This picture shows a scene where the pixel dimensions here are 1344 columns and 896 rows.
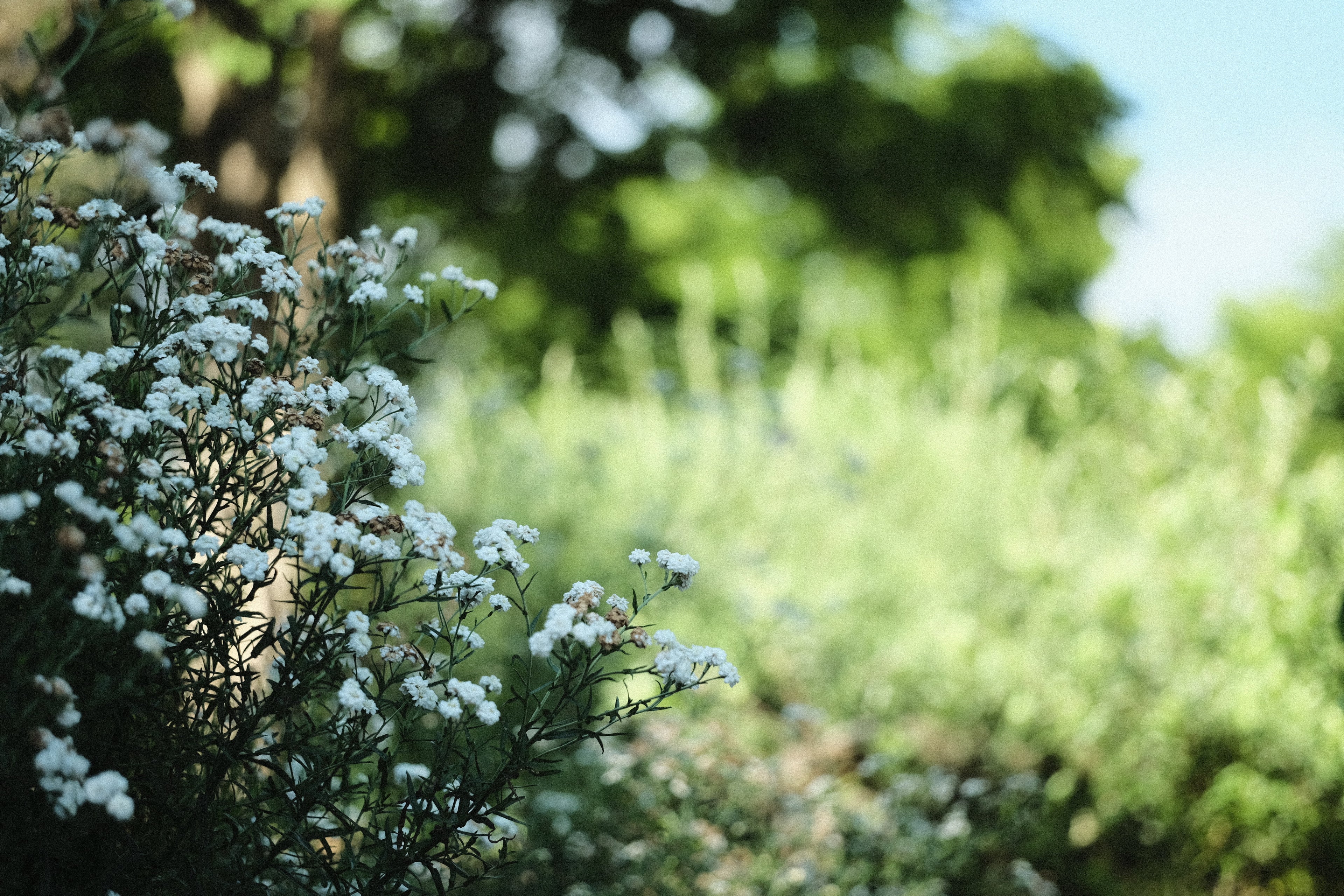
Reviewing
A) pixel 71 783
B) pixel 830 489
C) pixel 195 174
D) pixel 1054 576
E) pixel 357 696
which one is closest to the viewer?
pixel 71 783

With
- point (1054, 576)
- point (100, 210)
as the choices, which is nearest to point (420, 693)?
point (100, 210)

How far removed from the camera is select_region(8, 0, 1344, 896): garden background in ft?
10.2

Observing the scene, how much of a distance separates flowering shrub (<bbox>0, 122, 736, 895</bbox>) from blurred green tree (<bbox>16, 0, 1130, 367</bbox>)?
2209mm

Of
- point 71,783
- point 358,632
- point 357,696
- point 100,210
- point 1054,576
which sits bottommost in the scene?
point 71,783

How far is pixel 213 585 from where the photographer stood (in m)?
1.55

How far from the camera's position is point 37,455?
149 cm

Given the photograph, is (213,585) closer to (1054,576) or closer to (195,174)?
(195,174)

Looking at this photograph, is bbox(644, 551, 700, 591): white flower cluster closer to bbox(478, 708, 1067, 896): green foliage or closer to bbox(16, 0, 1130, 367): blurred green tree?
bbox(478, 708, 1067, 896): green foliage

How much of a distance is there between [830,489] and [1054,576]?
1.09m

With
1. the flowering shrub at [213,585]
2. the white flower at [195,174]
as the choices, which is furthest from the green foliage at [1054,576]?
the white flower at [195,174]

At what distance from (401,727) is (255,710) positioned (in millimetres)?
237

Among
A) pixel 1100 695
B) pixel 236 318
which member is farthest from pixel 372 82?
pixel 1100 695

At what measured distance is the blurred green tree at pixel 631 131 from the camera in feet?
15.0

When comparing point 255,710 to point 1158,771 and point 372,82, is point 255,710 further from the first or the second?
point 372,82
